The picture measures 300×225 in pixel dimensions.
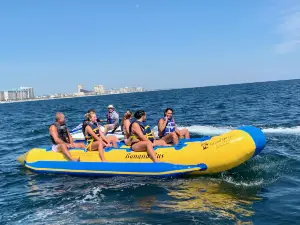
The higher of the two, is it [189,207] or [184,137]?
[184,137]

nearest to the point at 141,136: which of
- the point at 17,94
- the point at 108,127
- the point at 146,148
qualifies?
the point at 146,148

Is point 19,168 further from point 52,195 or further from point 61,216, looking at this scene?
point 61,216

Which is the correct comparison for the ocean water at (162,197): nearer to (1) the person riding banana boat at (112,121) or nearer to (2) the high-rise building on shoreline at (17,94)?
(1) the person riding banana boat at (112,121)

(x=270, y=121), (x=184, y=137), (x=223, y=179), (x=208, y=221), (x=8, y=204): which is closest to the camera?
(x=208, y=221)

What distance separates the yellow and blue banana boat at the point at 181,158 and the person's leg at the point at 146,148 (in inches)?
3.5

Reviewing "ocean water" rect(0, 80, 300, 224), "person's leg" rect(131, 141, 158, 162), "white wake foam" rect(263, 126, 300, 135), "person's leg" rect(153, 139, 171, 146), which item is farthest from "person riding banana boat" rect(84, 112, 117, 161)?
"white wake foam" rect(263, 126, 300, 135)

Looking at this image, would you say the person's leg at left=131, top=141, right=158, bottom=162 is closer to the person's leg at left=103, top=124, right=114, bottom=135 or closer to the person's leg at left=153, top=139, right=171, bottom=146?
the person's leg at left=153, top=139, right=171, bottom=146

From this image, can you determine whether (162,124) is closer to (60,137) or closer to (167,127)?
(167,127)

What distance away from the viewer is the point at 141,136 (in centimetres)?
728

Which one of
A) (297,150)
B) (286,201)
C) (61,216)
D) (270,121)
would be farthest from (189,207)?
(270,121)

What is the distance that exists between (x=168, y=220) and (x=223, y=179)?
233 centimetres

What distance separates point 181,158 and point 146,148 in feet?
2.67

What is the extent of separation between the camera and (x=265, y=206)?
5367 millimetres

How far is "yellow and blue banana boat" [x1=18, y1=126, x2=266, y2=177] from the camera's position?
22.2 ft
